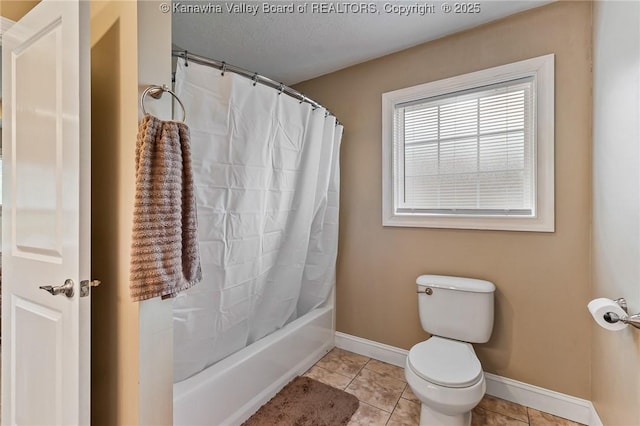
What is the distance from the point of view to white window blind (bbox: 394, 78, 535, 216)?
5.81 ft

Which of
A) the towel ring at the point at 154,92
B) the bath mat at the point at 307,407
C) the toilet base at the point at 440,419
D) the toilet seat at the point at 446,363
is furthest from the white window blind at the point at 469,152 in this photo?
the towel ring at the point at 154,92

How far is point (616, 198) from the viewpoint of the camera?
4.06 feet

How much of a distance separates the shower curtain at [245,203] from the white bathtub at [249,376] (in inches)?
2.9

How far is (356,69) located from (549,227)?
171cm

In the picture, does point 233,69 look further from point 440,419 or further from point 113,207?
point 440,419

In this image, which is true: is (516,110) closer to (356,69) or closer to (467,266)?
(467,266)

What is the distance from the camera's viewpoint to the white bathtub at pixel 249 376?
1332 millimetres

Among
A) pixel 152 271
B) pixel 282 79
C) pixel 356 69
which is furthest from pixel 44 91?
pixel 356 69

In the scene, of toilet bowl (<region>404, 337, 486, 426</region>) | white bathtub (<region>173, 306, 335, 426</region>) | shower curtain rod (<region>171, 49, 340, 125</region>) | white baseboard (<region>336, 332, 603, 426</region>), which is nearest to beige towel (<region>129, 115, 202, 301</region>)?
shower curtain rod (<region>171, 49, 340, 125</region>)

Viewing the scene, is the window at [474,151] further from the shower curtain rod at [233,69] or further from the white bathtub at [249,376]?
the white bathtub at [249,376]

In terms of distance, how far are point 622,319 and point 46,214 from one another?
Result: 2.10 m

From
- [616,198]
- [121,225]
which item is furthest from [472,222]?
[121,225]

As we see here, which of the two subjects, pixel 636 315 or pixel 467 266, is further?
pixel 467 266

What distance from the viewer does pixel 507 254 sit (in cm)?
179
